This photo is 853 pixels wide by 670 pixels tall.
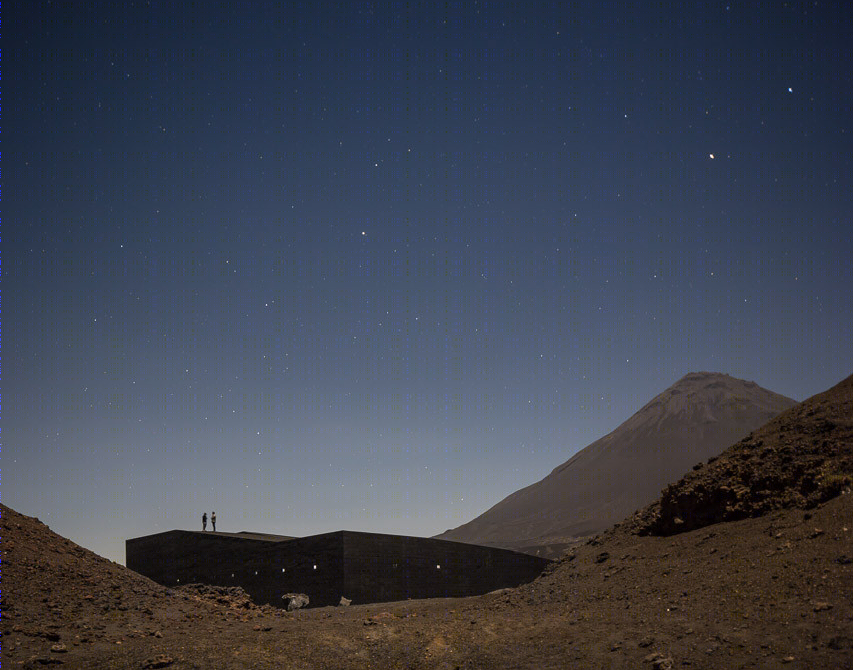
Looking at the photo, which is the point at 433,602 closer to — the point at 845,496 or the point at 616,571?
the point at 616,571

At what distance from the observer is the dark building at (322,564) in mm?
29141

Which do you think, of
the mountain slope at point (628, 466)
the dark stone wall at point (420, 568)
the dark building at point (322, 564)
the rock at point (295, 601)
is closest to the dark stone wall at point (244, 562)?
the dark building at point (322, 564)

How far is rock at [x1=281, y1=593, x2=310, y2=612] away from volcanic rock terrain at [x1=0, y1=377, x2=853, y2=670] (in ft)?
15.1

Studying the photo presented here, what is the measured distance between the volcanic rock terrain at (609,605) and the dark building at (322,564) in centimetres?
718

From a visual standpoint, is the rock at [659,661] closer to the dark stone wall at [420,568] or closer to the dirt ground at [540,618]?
the dirt ground at [540,618]

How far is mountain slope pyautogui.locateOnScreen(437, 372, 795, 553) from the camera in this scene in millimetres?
137500

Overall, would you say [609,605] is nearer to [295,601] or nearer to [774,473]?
[774,473]

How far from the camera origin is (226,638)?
15.5 meters

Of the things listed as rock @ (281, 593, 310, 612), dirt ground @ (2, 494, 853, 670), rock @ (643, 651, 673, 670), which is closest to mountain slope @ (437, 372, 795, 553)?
rock @ (281, 593, 310, 612)

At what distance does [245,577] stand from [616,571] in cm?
1860

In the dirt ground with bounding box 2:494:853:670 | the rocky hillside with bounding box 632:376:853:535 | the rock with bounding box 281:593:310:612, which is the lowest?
the rock with bounding box 281:593:310:612

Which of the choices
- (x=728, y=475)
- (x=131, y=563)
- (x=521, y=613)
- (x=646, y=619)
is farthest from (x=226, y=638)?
(x=131, y=563)

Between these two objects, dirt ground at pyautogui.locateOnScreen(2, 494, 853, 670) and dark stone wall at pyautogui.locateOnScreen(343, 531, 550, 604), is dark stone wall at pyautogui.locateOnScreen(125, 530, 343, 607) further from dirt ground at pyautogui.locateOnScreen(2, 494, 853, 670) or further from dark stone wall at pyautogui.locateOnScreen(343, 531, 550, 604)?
dirt ground at pyautogui.locateOnScreen(2, 494, 853, 670)

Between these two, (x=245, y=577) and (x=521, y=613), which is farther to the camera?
(x=245, y=577)
